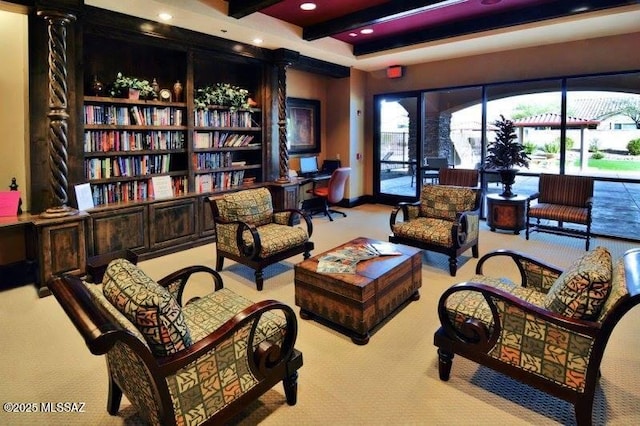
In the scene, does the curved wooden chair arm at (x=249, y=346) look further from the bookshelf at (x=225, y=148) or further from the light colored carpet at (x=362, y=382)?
the bookshelf at (x=225, y=148)

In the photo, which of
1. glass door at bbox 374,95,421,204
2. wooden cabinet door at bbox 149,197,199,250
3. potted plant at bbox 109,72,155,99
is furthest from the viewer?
glass door at bbox 374,95,421,204

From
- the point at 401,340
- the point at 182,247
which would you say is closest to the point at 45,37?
the point at 182,247

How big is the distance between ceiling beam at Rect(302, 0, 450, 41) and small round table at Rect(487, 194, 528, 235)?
3.02m

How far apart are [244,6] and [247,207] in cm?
222

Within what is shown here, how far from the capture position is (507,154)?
238 inches

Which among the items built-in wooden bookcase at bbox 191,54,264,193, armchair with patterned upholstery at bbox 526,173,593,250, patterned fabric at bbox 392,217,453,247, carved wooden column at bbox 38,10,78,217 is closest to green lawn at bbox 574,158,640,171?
armchair with patterned upholstery at bbox 526,173,593,250

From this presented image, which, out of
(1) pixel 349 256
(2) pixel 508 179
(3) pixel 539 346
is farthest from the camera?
(2) pixel 508 179

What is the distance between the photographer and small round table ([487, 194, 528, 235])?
19.1ft

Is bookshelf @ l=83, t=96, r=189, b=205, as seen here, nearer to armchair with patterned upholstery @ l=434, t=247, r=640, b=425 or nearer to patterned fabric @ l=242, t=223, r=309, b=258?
patterned fabric @ l=242, t=223, r=309, b=258

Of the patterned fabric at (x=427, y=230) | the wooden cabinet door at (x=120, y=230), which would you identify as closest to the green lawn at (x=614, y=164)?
the patterned fabric at (x=427, y=230)

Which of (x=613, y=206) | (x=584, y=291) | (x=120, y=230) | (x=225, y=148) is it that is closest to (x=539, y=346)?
(x=584, y=291)

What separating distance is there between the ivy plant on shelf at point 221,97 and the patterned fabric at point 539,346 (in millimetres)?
4551

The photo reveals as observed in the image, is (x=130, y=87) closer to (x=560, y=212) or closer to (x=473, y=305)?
(x=473, y=305)

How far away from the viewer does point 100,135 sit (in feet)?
15.0
